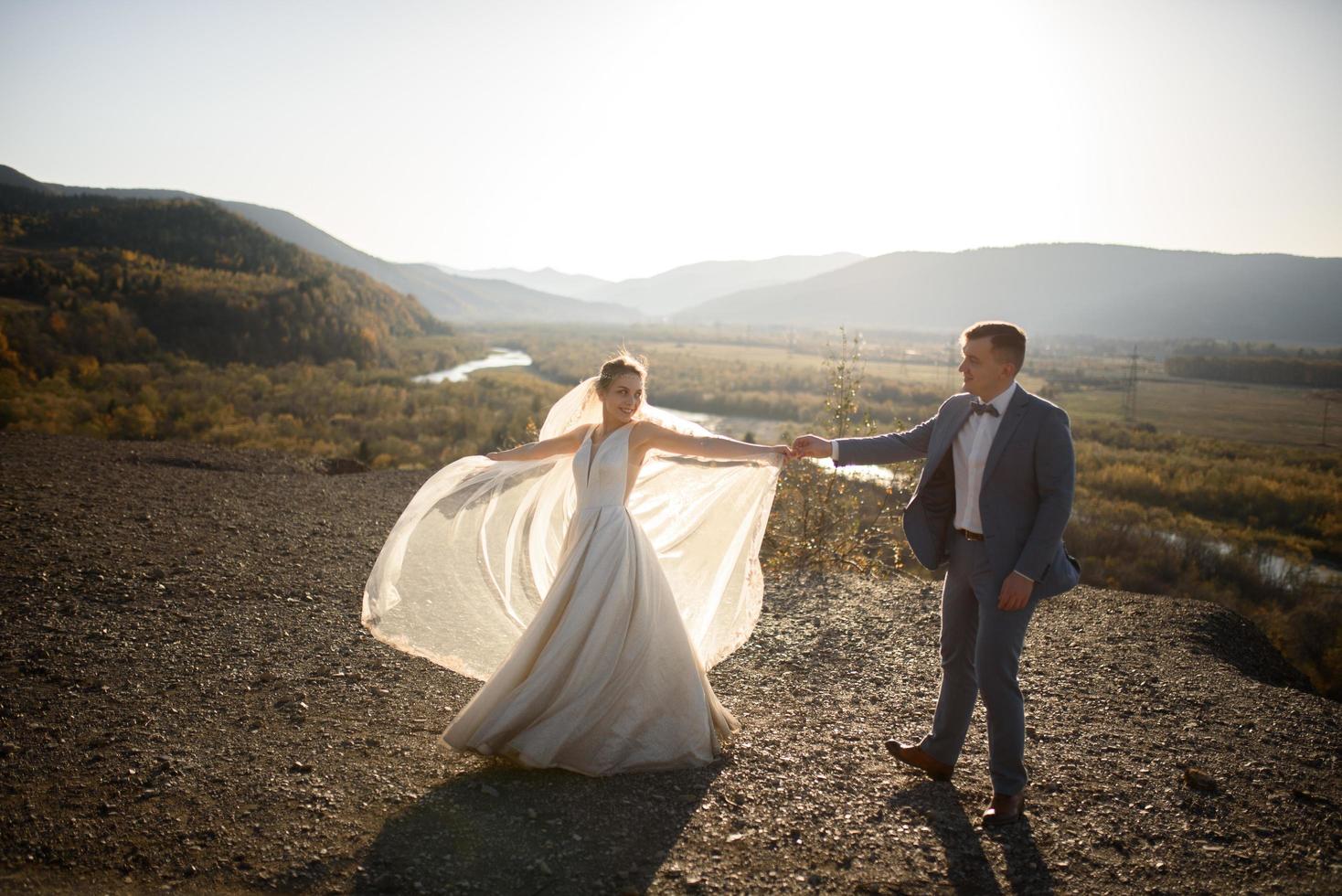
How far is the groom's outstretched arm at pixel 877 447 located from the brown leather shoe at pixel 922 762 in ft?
6.00

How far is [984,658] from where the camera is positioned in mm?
4082

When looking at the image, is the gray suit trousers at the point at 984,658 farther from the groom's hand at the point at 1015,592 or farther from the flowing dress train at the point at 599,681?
the flowing dress train at the point at 599,681

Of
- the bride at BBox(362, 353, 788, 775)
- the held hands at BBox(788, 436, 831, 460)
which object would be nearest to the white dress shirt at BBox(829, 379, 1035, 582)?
the held hands at BBox(788, 436, 831, 460)

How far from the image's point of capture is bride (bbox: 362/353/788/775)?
4520 millimetres

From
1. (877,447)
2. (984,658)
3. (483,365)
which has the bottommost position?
(984,658)

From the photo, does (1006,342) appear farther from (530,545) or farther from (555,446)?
(530,545)

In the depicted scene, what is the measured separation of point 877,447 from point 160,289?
67.9 meters

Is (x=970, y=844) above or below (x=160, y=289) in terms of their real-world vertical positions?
below

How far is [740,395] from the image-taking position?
6356 centimetres

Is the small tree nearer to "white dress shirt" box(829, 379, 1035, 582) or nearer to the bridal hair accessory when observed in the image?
the bridal hair accessory

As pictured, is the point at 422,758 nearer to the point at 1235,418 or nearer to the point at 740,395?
the point at 1235,418

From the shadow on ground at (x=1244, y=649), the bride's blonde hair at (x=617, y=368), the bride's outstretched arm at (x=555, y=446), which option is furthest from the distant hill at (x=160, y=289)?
the shadow on ground at (x=1244, y=649)

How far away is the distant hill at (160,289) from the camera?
4931 centimetres

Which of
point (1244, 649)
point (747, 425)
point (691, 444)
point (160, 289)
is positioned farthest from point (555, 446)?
point (160, 289)
